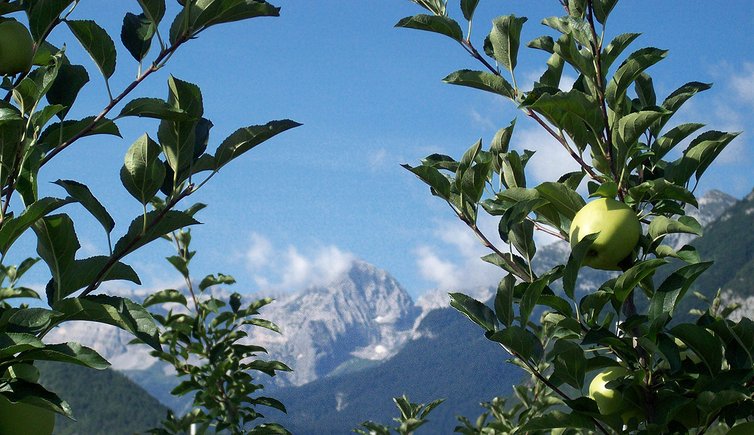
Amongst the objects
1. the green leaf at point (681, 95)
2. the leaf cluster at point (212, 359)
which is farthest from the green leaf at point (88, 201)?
the leaf cluster at point (212, 359)

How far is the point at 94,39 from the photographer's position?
2.58 m

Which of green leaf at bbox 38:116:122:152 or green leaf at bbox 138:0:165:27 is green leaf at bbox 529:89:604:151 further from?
green leaf at bbox 38:116:122:152

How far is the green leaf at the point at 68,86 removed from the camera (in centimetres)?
266

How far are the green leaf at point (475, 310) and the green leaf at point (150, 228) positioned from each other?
1.15 metres

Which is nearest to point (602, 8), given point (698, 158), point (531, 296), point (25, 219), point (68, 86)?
point (698, 158)

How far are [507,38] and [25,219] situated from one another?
2331 mm

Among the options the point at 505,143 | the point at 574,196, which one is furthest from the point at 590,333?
the point at 505,143

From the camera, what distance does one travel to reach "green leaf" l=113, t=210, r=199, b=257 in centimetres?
248

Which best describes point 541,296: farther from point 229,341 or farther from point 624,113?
point 229,341

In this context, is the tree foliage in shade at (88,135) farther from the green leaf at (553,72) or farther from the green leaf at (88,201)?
the green leaf at (553,72)

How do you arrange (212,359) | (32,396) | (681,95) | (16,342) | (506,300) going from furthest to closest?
(212,359) < (681,95) < (506,300) < (32,396) < (16,342)

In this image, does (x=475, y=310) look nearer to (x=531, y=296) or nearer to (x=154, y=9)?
(x=531, y=296)

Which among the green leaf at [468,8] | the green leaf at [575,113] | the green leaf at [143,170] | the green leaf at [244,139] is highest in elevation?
the green leaf at [468,8]

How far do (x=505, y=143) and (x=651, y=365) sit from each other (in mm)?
1226
